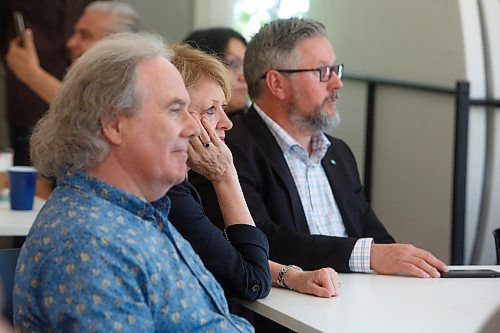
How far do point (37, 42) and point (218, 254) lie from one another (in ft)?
11.0

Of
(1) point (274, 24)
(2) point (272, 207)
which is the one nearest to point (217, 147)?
(2) point (272, 207)

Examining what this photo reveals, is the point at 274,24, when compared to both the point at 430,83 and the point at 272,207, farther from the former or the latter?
the point at 430,83

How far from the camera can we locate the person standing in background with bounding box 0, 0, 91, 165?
204 inches

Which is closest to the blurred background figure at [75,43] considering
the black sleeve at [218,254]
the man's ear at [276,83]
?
the man's ear at [276,83]

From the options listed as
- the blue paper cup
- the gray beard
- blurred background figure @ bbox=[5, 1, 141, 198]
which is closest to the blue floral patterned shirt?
the gray beard

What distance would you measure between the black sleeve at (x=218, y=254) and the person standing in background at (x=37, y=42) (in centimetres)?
316

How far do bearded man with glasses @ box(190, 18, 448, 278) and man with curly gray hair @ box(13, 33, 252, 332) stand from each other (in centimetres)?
74

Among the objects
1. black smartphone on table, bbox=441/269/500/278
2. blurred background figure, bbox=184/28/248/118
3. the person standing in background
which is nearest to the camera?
black smartphone on table, bbox=441/269/500/278

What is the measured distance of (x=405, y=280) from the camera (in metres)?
2.41

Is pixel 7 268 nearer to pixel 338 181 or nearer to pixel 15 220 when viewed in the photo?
pixel 15 220

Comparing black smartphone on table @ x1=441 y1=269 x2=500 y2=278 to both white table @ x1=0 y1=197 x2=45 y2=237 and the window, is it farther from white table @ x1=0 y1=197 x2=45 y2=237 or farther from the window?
the window

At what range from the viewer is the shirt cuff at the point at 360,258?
98.2 inches

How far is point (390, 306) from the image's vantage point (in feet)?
6.93

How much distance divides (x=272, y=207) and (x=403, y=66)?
1.72 meters
